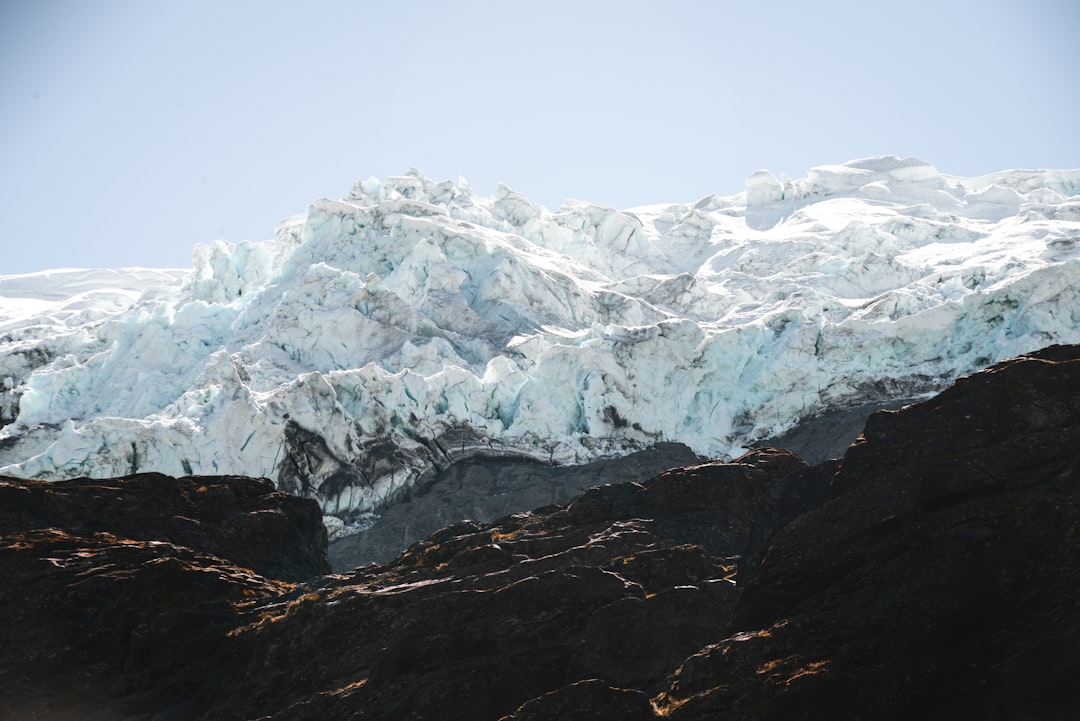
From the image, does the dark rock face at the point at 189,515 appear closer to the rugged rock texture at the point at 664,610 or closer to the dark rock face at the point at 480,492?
the rugged rock texture at the point at 664,610

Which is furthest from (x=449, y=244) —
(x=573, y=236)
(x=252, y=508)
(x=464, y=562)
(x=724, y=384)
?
(x=464, y=562)

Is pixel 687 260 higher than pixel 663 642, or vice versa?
pixel 687 260

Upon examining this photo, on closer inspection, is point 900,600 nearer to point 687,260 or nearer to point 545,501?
point 545,501

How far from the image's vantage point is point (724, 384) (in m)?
62.8

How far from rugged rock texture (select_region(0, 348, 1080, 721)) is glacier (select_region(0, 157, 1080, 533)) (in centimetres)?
2833

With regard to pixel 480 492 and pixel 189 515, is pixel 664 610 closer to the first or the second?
pixel 189 515

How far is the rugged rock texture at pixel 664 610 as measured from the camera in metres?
15.3

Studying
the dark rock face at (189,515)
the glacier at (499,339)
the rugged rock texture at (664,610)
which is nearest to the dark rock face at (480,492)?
the glacier at (499,339)

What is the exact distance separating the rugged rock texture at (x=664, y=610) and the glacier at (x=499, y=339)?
93.0 ft

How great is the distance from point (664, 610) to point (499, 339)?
49558mm

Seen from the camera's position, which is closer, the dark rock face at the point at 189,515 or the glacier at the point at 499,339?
the dark rock face at the point at 189,515

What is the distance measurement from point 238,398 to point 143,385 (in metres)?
15.7

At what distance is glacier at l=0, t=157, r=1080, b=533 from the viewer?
56.5m

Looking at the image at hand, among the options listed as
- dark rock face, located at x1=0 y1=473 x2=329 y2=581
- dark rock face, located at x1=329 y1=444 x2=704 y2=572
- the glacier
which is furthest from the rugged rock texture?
the glacier
